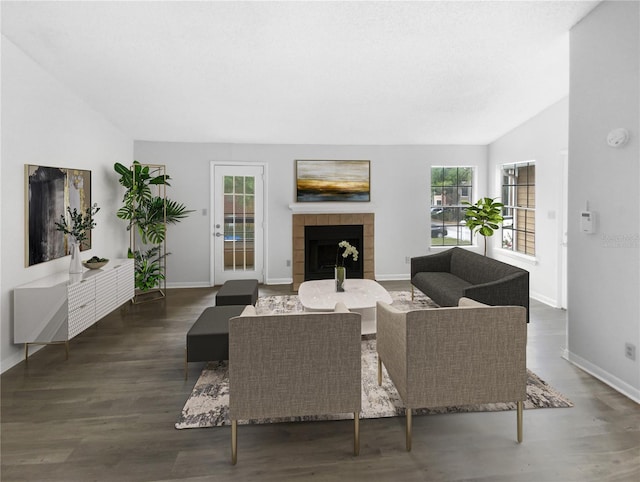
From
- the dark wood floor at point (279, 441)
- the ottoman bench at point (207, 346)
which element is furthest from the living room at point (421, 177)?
the ottoman bench at point (207, 346)

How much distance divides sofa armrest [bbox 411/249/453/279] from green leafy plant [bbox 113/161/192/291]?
377cm

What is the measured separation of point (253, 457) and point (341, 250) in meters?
4.91

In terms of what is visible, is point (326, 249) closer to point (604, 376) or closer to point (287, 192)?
point (287, 192)

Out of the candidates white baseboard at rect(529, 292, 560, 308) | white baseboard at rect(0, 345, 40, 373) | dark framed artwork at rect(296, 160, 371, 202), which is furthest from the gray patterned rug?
dark framed artwork at rect(296, 160, 371, 202)

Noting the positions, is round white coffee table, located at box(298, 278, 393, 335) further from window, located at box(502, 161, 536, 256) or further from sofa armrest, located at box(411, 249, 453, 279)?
window, located at box(502, 161, 536, 256)

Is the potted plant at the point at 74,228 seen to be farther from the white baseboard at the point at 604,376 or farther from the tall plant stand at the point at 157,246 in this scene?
the white baseboard at the point at 604,376

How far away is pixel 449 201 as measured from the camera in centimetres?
736

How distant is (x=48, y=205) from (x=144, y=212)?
1.77m

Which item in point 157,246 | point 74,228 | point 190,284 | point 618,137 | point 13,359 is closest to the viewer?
point 618,137

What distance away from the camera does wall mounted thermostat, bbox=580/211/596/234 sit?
10.5 feet

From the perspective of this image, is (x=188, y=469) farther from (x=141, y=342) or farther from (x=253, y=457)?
(x=141, y=342)

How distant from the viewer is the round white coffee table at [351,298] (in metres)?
3.99

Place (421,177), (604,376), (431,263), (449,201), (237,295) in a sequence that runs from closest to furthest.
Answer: (604,376) < (237,295) < (431,263) < (421,177) < (449,201)

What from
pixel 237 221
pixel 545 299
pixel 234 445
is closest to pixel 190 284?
pixel 237 221
